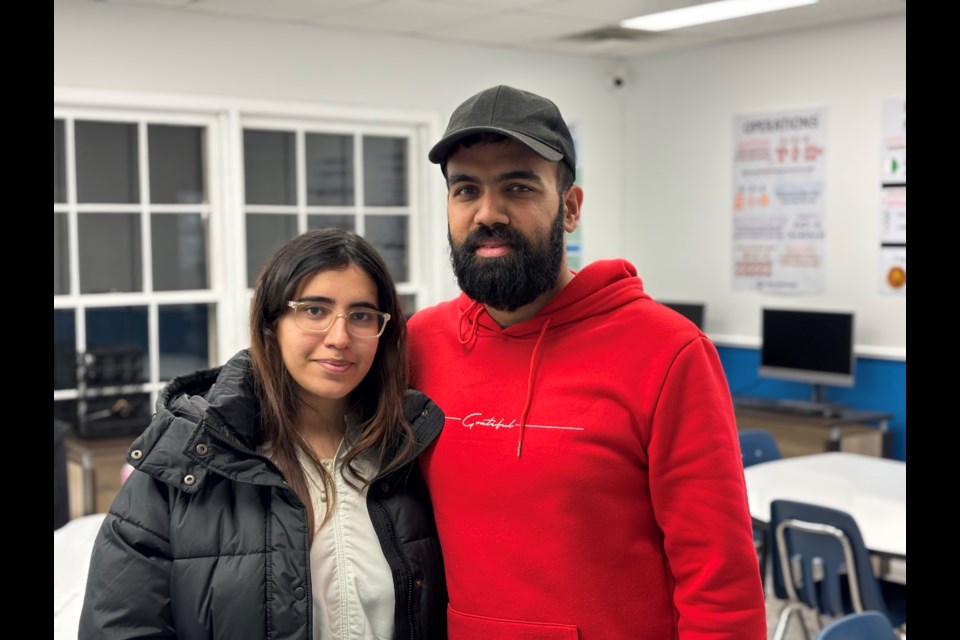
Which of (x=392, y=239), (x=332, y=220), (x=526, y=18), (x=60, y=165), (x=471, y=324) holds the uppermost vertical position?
(x=526, y=18)

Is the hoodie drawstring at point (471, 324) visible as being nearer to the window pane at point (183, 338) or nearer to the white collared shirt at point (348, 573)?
the white collared shirt at point (348, 573)

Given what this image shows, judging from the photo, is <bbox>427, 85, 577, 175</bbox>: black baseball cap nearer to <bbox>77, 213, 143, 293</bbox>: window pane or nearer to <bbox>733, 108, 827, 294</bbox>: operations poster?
<bbox>77, 213, 143, 293</bbox>: window pane

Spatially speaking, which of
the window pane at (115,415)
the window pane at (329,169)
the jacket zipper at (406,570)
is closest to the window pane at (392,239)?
the window pane at (329,169)

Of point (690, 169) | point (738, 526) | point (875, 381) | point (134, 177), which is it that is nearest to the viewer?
point (738, 526)

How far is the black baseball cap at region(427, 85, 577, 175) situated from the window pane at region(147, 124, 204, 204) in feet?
13.0

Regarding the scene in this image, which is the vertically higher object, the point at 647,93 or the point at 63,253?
the point at 647,93

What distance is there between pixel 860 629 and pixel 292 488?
1.29 metres

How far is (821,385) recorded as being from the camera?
5793 mm

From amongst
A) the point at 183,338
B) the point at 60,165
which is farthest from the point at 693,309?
the point at 60,165

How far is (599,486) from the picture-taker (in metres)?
1.56

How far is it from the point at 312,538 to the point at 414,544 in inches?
7.2

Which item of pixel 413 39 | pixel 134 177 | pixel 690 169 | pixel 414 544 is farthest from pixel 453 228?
pixel 690 169

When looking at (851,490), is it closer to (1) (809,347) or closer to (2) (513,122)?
(1) (809,347)
